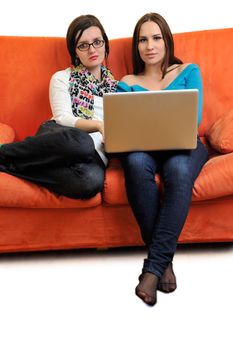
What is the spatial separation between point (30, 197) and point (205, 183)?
0.64 meters

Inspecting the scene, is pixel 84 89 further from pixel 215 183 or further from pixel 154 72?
pixel 215 183

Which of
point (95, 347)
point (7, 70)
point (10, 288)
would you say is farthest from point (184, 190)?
point (7, 70)

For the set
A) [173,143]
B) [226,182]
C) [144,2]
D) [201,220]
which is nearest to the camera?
[173,143]

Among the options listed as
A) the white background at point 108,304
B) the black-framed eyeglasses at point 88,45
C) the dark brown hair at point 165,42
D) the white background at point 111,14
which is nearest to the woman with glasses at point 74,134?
the black-framed eyeglasses at point 88,45

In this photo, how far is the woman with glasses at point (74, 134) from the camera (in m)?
1.64

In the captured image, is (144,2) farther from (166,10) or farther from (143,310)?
(143,310)

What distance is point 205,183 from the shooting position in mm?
1631

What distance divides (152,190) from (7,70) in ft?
3.38

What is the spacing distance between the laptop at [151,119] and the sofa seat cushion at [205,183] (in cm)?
17

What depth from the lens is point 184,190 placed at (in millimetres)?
1549

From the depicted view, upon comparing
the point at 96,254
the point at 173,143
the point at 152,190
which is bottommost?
the point at 96,254

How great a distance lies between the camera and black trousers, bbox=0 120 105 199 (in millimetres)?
1630

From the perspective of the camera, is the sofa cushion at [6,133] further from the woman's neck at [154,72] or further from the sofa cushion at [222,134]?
the sofa cushion at [222,134]

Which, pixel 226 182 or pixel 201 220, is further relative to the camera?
pixel 201 220
